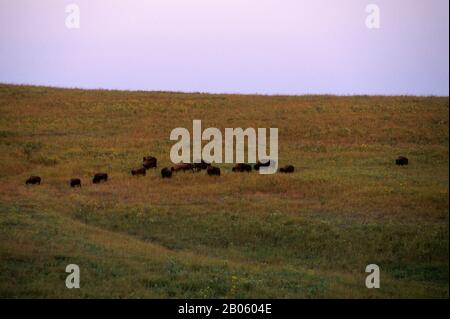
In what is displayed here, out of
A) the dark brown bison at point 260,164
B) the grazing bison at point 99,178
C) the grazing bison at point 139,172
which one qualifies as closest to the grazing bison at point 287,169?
the dark brown bison at point 260,164

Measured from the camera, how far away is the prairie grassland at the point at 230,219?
13594mm

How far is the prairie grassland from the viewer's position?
44.6 ft

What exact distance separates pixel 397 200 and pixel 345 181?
4.13 metres

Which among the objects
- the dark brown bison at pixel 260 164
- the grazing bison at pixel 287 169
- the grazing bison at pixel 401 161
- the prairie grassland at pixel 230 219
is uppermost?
the grazing bison at pixel 401 161

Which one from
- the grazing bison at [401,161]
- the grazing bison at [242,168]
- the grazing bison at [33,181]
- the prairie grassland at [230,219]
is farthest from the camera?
the grazing bison at [401,161]

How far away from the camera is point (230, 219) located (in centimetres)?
2086

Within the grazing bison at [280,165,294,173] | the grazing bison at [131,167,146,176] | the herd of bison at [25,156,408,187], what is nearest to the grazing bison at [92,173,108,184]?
the herd of bison at [25,156,408,187]

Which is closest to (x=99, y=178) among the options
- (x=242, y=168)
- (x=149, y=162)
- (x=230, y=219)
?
(x=149, y=162)

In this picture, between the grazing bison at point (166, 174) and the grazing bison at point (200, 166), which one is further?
the grazing bison at point (200, 166)

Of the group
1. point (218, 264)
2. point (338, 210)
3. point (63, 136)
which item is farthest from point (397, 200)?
point (63, 136)

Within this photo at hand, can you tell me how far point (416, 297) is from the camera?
12523 millimetres

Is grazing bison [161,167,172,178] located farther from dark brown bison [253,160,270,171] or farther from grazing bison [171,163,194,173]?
dark brown bison [253,160,270,171]

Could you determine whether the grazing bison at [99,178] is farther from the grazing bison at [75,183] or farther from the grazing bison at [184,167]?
the grazing bison at [184,167]
